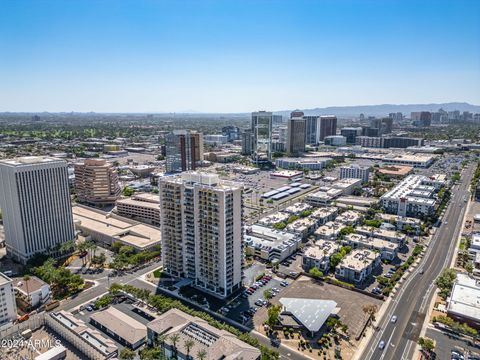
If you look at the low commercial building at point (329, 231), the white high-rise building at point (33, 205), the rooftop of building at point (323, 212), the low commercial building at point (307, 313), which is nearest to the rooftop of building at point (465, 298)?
the low commercial building at point (307, 313)

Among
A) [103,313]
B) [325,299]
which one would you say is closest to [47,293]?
[103,313]

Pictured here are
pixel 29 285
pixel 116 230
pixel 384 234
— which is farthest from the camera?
pixel 116 230

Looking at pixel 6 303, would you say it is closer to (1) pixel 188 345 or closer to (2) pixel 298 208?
(1) pixel 188 345

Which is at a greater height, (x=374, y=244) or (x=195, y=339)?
(x=195, y=339)

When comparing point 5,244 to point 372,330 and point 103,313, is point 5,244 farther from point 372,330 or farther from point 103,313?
point 372,330

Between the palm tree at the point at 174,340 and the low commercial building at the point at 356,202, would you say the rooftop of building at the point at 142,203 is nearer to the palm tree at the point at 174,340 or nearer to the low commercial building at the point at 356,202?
the palm tree at the point at 174,340

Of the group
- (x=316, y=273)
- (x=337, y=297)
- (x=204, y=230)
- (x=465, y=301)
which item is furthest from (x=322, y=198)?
(x=204, y=230)

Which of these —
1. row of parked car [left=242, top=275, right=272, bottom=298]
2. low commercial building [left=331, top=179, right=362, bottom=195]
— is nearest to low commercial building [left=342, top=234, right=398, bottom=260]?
row of parked car [left=242, top=275, right=272, bottom=298]
